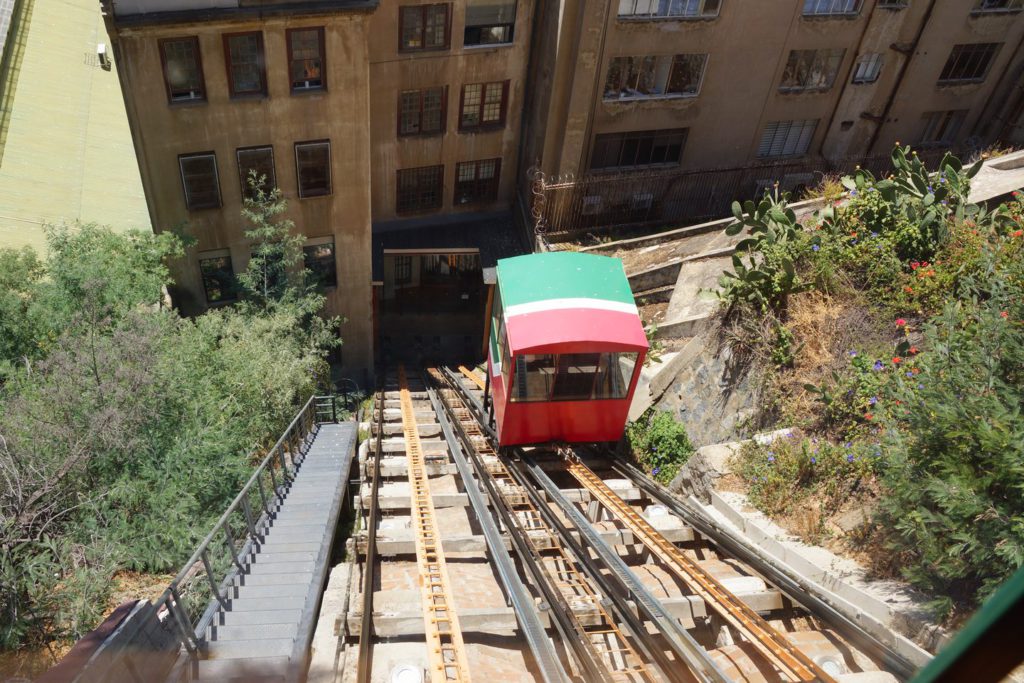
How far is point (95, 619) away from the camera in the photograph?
923 centimetres

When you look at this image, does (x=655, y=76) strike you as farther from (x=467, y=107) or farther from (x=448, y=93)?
(x=448, y=93)

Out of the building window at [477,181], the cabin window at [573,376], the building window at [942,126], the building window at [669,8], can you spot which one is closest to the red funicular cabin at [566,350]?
the cabin window at [573,376]

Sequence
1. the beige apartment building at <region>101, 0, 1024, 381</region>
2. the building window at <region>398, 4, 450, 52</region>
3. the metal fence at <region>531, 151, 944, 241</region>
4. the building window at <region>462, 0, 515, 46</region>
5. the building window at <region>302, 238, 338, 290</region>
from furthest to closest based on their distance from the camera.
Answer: the metal fence at <region>531, 151, 944, 241</region> → the building window at <region>462, 0, 515, 46</region> → the building window at <region>398, 4, 450, 52</region> → the building window at <region>302, 238, 338, 290</region> → the beige apartment building at <region>101, 0, 1024, 381</region>

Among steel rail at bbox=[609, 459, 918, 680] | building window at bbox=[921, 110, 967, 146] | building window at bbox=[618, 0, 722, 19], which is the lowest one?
steel rail at bbox=[609, 459, 918, 680]

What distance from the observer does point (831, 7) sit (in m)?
23.9

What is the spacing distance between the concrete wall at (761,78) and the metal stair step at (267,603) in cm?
1921

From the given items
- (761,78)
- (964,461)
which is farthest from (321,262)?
(964,461)

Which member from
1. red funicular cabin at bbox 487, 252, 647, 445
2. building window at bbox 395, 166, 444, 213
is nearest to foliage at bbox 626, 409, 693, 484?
red funicular cabin at bbox 487, 252, 647, 445

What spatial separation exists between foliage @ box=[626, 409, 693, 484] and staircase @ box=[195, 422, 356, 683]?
6511 millimetres

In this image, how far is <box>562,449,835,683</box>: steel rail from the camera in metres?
7.70

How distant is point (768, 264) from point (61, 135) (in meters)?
22.5

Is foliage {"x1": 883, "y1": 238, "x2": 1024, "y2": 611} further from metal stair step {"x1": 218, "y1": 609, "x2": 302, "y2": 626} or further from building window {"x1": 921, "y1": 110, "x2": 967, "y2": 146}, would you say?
building window {"x1": 921, "y1": 110, "x2": 967, "y2": 146}

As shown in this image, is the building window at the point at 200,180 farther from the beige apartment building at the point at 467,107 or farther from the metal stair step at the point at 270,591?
the metal stair step at the point at 270,591

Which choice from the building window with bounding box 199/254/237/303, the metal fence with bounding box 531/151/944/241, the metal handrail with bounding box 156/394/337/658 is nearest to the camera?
the metal handrail with bounding box 156/394/337/658
